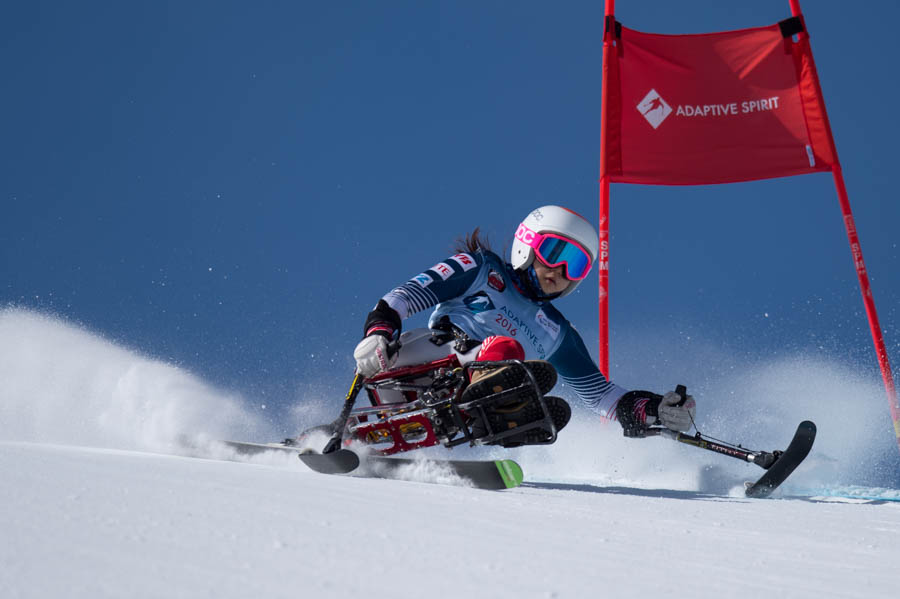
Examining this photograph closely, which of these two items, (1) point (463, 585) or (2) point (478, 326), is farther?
(2) point (478, 326)

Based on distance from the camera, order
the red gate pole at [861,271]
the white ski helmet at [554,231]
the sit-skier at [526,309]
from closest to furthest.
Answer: the sit-skier at [526,309] < the white ski helmet at [554,231] < the red gate pole at [861,271]

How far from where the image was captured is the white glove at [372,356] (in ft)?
12.7

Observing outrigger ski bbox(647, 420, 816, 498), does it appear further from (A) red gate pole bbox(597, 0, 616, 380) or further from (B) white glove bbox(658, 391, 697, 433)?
(A) red gate pole bbox(597, 0, 616, 380)

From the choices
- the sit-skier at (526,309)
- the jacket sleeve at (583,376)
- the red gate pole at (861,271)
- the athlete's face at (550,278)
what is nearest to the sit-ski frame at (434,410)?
the sit-skier at (526,309)

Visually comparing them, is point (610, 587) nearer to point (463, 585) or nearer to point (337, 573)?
point (463, 585)

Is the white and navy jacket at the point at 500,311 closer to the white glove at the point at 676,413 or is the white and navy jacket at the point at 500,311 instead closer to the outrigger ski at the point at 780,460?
the white glove at the point at 676,413

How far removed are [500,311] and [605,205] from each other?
9.79ft

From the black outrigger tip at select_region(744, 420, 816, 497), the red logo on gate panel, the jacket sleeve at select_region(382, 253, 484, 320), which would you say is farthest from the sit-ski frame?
the black outrigger tip at select_region(744, 420, 816, 497)

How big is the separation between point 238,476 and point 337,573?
1.37 m

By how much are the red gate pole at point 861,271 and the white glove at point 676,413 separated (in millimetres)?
2593

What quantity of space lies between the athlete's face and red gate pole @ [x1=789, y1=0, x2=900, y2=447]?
346cm

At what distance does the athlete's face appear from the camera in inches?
190

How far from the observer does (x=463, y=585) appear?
133 cm

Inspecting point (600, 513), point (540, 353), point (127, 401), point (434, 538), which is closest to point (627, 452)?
point (540, 353)
